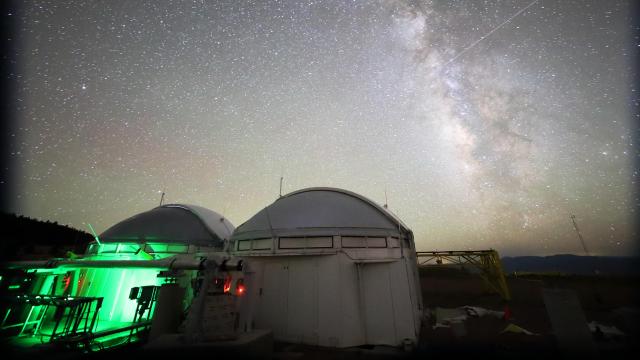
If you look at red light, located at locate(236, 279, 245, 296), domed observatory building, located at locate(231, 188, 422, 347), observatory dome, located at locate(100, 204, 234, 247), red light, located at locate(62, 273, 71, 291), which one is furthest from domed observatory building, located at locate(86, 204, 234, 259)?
red light, located at locate(236, 279, 245, 296)

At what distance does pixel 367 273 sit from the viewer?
13.2 meters

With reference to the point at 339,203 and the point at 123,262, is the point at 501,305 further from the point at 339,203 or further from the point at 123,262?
the point at 123,262

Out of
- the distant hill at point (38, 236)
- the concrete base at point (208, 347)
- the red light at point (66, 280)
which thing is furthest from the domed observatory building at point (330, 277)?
the distant hill at point (38, 236)

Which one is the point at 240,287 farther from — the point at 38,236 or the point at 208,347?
the point at 38,236

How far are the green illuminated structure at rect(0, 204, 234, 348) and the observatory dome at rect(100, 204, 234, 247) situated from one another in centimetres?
7

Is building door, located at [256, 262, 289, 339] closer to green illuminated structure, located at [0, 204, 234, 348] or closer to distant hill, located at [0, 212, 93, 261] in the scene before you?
green illuminated structure, located at [0, 204, 234, 348]

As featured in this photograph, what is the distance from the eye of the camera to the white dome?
1369 cm

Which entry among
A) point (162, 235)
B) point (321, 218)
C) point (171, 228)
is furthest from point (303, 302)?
point (171, 228)

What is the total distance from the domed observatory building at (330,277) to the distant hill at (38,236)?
128ft

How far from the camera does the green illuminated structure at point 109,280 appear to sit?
37.1 feet

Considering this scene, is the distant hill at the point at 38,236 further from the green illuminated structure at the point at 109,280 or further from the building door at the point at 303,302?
the building door at the point at 303,302

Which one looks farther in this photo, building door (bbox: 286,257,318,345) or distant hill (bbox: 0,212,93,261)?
distant hill (bbox: 0,212,93,261)

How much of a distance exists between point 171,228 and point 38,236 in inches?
1659

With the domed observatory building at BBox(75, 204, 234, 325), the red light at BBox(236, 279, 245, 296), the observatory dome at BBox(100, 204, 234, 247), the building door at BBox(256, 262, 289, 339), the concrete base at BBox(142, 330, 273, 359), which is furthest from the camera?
the observatory dome at BBox(100, 204, 234, 247)
